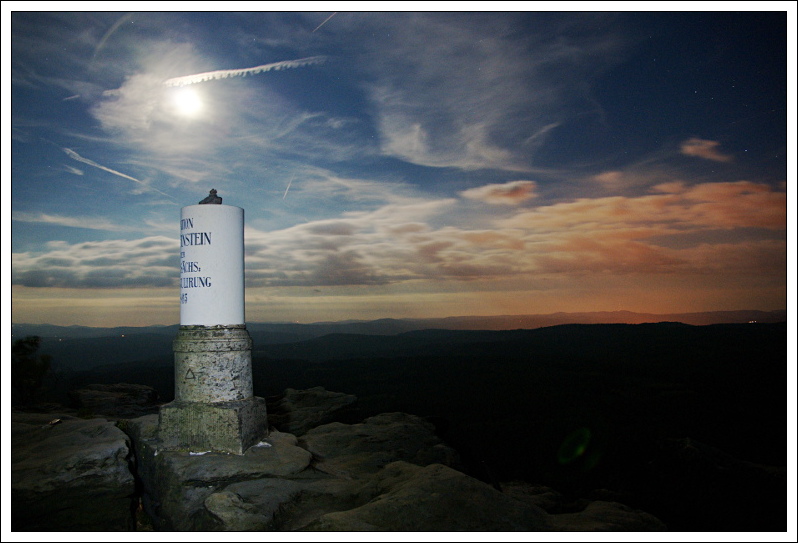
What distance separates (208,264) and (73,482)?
367cm

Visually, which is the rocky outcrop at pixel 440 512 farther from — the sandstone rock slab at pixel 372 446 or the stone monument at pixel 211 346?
the stone monument at pixel 211 346

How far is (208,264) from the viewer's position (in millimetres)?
7180

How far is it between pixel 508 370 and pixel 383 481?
12705 millimetres

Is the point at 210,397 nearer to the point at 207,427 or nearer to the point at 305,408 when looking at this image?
the point at 207,427

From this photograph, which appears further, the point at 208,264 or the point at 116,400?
the point at 116,400

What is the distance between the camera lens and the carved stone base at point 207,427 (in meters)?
6.84

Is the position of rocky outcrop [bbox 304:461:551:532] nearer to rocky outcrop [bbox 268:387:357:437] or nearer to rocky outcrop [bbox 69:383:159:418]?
rocky outcrop [bbox 268:387:357:437]

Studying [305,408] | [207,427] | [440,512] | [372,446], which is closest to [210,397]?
[207,427]

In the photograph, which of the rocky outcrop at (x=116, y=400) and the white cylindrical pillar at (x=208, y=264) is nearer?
the white cylindrical pillar at (x=208, y=264)

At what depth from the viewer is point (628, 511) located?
5.80 metres

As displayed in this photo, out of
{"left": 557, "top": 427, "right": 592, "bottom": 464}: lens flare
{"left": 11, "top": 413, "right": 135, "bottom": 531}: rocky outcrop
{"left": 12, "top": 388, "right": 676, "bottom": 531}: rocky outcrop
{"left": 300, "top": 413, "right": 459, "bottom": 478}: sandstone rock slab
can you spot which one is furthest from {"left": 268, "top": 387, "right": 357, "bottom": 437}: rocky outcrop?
{"left": 557, "top": 427, "right": 592, "bottom": 464}: lens flare

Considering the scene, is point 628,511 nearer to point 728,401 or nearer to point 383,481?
point 383,481

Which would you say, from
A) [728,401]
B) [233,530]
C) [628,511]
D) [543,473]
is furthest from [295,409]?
[728,401]

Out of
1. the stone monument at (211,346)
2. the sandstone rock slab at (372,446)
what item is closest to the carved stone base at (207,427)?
the stone monument at (211,346)
